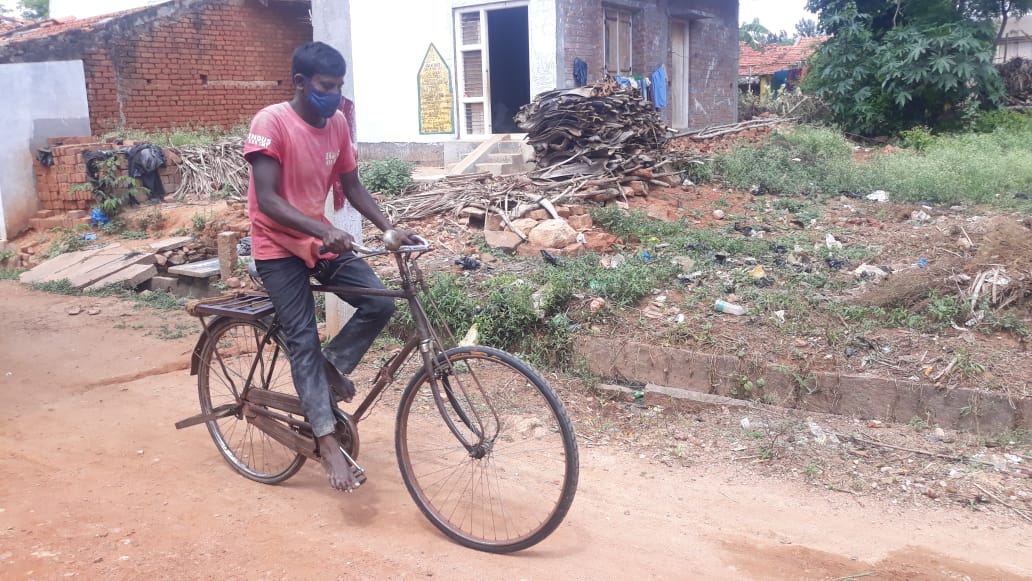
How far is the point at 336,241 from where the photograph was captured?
10.7 feet

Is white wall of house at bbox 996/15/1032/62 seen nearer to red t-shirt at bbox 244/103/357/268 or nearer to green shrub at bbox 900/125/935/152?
green shrub at bbox 900/125/935/152

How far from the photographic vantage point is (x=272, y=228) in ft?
11.8

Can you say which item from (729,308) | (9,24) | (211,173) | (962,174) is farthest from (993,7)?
(9,24)

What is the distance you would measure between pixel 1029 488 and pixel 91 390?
5729mm

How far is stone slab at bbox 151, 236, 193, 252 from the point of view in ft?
30.2

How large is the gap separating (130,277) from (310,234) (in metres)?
6.29

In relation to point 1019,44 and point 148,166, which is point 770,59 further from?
point 148,166

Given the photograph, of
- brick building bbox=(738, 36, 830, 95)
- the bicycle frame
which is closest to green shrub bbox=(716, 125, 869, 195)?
the bicycle frame

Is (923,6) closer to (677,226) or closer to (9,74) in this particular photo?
(677,226)

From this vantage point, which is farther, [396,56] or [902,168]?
[396,56]

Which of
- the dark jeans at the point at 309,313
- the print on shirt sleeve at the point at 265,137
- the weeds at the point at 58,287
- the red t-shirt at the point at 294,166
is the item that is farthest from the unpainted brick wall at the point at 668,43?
the print on shirt sleeve at the point at 265,137

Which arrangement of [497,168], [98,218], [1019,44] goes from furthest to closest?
[1019,44], [497,168], [98,218]

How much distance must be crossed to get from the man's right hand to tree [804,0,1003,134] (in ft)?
44.6

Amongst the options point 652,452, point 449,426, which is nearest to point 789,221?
point 652,452
